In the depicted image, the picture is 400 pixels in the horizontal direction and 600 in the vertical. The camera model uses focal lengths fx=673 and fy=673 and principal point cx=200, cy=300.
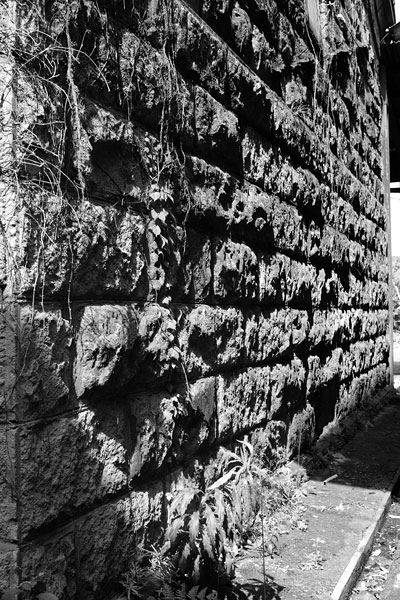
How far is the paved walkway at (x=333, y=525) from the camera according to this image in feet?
10.1

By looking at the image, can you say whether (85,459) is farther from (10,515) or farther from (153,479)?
(153,479)

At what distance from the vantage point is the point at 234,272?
3.67 m

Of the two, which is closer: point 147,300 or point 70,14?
point 70,14

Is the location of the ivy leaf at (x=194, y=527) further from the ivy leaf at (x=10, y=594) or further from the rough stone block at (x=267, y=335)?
the rough stone block at (x=267, y=335)

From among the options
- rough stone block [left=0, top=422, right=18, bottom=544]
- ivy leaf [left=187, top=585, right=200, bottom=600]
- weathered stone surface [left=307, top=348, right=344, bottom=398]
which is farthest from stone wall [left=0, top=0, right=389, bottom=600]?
weathered stone surface [left=307, top=348, right=344, bottom=398]

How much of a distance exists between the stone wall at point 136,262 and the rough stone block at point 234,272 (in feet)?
0.05

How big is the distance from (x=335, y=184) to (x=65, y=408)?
15.0 feet

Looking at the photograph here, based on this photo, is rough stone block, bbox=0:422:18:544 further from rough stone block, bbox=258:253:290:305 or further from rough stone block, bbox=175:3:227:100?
rough stone block, bbox=258:253:290:305

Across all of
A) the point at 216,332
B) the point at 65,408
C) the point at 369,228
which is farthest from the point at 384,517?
the point at 369,228

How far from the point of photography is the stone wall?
6.83 ft

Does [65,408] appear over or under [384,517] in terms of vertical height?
over

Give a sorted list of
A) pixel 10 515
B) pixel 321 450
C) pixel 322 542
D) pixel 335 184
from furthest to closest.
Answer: pixel 335 184 < pixel 321 450 < pixel 322 542 < pixel 10 515

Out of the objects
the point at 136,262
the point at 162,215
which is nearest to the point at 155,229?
the point at 162,215

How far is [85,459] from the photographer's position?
2.32 meters
